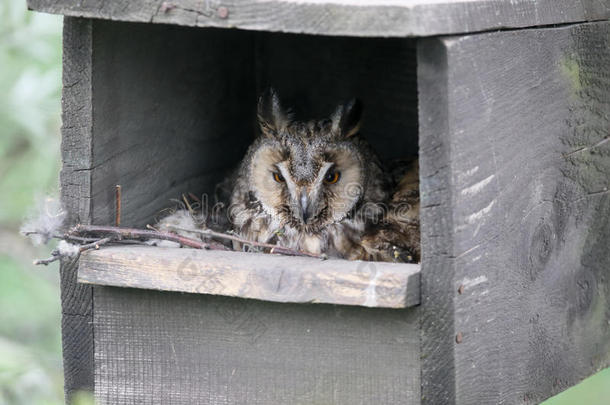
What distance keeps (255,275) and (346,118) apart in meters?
0.70

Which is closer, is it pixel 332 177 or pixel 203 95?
pixel 332 177

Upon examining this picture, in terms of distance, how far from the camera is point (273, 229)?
3.07 m

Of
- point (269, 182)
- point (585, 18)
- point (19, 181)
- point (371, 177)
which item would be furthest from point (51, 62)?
point (585, 18)

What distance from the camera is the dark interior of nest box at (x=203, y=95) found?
274cm

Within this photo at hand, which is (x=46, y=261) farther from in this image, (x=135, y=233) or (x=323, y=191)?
(x=323, y=191)

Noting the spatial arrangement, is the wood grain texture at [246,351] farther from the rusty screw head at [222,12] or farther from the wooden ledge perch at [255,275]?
the rusty screw head at [222,12]

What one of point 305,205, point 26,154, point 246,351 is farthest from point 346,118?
point 26,154

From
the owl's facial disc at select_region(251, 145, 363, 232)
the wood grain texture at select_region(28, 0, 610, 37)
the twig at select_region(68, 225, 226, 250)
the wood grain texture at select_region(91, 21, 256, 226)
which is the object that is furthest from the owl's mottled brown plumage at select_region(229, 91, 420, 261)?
the wood grain texture at select_region(28, 0, 610, 37)

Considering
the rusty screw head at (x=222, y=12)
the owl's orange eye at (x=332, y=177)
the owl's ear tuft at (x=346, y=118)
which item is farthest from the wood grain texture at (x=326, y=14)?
the owl's orange eye at (x=332, y=177)

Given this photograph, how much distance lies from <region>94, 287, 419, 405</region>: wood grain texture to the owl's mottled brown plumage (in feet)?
1.26

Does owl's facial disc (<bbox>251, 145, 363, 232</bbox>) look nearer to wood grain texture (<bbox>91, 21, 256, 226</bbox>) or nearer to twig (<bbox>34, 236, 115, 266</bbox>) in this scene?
wood grain texture (<bbox>91, 21, 256, 226</bbox>)

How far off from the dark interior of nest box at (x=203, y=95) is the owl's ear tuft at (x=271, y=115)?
0.25 meters

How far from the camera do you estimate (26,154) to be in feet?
12.7

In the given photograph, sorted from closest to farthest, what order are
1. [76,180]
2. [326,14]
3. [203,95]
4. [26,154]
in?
[326,14], [76,180], [203,95], [26,154]
